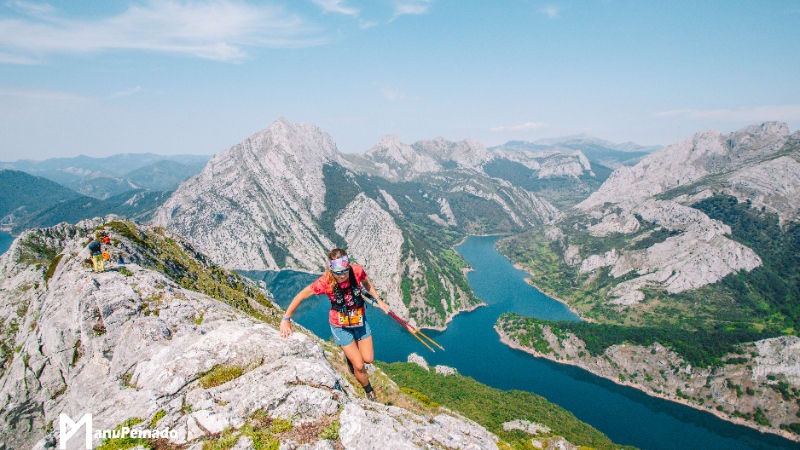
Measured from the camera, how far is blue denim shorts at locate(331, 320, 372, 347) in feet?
43.6

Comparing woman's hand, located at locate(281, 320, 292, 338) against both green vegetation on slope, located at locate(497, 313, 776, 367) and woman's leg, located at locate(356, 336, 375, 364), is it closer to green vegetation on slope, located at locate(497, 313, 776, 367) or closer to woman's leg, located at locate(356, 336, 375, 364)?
woman's leg, located at locate(356, 336, 375, 364)

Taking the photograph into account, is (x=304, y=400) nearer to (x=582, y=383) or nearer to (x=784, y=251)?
(x=582, y=383)

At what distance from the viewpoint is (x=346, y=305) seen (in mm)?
12867

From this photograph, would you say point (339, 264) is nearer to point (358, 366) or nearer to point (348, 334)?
point (348, 334)

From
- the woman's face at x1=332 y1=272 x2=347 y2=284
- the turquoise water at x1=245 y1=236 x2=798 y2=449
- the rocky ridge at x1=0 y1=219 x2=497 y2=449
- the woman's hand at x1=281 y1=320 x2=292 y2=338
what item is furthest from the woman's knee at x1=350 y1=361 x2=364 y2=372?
the turquoise water at x1=245 y1=236 x2=798 y2=449

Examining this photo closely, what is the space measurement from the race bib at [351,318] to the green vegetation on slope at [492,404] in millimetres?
77192

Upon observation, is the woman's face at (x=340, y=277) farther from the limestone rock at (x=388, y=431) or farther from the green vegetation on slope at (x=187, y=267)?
the green vegetation on slope at (x=187, y=267)

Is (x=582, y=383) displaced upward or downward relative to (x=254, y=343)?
downward

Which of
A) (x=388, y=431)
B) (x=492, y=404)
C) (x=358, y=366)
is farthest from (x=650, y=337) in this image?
(x=388, y=431)

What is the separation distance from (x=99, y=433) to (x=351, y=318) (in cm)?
874

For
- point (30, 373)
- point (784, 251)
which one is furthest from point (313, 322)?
point (784, 251)

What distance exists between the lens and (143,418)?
37.5ft

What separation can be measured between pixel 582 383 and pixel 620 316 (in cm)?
7244

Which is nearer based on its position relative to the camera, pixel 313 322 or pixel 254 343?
pixel 254 343
